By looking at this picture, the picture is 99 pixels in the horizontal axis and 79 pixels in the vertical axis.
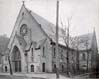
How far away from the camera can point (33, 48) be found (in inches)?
76.9

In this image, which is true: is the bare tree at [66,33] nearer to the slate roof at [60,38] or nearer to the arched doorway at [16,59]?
the slate roof at [60,38]

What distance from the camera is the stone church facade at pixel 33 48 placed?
194 cm

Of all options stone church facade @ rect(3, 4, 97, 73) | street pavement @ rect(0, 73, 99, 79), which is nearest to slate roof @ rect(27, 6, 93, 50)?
stone church facade @ rect(3, 4, 97, 73)

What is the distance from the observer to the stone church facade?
194cm

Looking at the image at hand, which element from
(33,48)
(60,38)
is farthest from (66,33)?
(33,48)

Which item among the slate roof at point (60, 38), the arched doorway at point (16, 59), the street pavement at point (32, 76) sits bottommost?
the street pavement at point (32, 76)

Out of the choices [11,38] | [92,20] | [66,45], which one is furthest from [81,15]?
[11,38]

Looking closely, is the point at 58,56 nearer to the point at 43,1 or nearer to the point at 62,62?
the point at 62,62

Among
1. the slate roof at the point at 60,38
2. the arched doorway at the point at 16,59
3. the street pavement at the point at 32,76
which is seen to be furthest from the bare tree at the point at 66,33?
the arched doorway at the point at 16,59

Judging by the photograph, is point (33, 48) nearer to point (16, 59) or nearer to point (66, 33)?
point (16, 59)

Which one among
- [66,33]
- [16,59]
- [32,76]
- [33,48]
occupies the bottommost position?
[32,76]

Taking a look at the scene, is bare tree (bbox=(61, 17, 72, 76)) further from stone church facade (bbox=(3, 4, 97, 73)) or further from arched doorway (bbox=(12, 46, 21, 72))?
arched doorway (bbox=(12, 46, 21, 72))

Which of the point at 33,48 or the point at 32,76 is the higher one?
the point at 33,48

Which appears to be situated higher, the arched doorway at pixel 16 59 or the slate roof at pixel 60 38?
the slate roof at pixel 60 38
